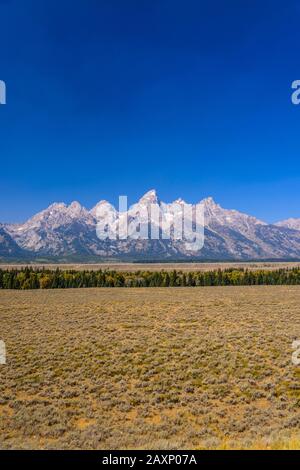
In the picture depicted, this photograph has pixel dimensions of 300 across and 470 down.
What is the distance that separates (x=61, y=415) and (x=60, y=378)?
492 centimetres

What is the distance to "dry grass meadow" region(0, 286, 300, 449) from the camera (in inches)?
549

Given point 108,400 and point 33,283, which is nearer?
point 108,400

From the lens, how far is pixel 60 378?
68.0 ft

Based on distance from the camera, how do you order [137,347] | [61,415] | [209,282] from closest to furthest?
1. [61,415]
2. [137,347]
3. [209,282]

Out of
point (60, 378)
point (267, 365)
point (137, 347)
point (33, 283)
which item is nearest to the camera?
point (60, 378)

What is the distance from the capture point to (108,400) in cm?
1775

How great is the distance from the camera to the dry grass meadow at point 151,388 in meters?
13.9

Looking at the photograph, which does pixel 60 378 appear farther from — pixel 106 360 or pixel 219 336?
pixel 219 336

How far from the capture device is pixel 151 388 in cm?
1922
